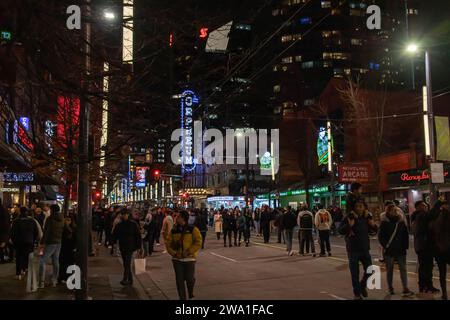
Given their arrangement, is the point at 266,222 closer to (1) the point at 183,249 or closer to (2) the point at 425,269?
(2) the point at 425,269

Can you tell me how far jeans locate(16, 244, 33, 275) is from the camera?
1277cm

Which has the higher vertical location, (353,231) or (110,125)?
(110,125)

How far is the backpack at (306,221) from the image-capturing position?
18953 mm

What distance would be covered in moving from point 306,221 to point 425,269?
8.53m

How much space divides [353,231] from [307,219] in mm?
9138

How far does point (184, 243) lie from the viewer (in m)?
9.09

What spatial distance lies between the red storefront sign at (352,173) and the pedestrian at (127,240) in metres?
18.9

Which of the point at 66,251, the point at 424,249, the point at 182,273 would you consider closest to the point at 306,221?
the point at 424,249

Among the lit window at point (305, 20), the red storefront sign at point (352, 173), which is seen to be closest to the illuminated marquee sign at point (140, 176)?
the red storefront sign at point (352, 173)

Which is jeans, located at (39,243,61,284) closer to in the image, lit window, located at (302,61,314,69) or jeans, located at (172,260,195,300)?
jeans, located at (172,260,195,300)

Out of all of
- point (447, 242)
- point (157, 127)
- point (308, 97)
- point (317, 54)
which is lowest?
point (447, 242)

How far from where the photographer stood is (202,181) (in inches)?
3263

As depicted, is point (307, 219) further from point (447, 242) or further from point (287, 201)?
point (287, 201)
